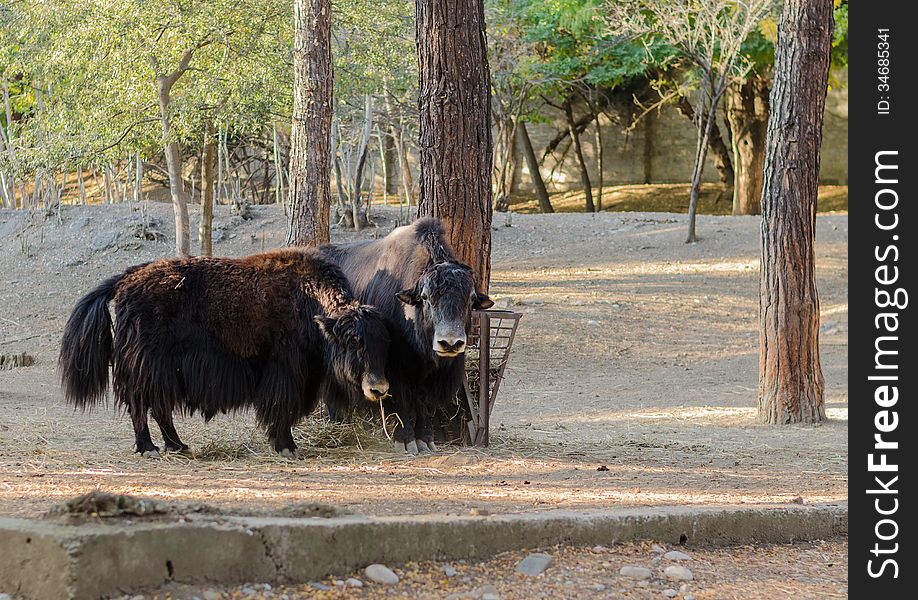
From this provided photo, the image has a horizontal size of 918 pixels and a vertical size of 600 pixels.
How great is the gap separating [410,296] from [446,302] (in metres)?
0.33

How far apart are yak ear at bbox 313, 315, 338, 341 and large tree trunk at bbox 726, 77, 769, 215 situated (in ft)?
67.3

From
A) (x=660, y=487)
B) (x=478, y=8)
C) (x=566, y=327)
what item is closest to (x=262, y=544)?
(x=660, y=487)

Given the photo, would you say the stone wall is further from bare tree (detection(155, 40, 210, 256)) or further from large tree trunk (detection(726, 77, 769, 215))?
bare tree (detection(155, 40, 210, 256))

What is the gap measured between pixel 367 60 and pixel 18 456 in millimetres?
12912

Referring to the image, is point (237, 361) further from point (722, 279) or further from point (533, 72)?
point (533, 72)

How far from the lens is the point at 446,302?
6.97m

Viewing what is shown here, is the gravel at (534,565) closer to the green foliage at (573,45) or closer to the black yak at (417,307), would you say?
the black yak at (417,307)

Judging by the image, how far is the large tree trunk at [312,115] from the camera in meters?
11.2

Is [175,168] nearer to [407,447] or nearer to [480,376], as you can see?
[480,376]

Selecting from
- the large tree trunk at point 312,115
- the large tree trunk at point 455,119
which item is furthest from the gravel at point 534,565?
the large tree trunk at point 312,115

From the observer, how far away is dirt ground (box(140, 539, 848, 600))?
13.0 feet

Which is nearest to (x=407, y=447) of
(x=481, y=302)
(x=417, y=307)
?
(x=417, y=307)

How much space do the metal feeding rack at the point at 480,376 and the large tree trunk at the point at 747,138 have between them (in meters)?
19.3

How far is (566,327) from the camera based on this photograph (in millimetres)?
16672
